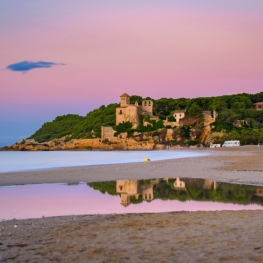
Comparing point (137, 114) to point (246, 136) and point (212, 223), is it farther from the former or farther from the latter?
point (212, 223)

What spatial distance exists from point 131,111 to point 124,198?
88.6 metres

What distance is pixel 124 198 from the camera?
13.1m

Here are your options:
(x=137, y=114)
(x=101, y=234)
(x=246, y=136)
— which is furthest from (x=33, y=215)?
(x=137, y=114)

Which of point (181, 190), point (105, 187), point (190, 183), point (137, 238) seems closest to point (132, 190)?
point (105, 187)

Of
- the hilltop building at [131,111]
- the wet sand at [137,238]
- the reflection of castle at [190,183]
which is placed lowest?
the reflection of castle at [190,183]

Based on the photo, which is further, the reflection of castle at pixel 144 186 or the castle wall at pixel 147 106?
the castle wall at pixel 147 106

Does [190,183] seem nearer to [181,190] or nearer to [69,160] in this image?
[181,190]

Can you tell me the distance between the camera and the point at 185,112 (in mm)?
97188

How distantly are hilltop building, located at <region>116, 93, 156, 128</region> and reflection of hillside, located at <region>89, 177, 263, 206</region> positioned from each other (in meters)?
82.7

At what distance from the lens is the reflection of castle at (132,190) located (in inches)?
509

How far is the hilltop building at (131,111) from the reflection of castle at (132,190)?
8251 centimetres

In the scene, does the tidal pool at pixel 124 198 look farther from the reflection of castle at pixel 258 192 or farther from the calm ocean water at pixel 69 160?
the calm ocean water at pixel 69 160

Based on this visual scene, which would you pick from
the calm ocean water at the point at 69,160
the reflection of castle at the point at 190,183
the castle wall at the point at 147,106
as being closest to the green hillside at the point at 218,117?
the castle wall at the point at 147,106

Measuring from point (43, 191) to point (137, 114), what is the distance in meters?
86.4
